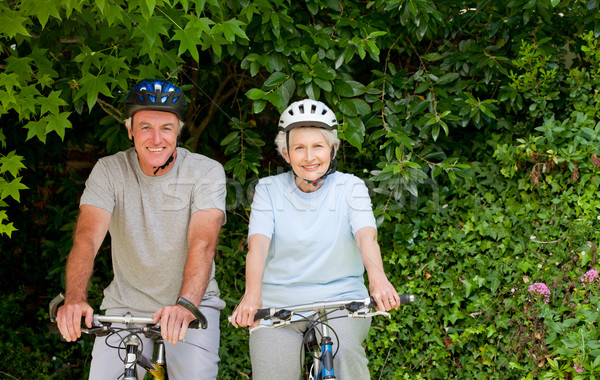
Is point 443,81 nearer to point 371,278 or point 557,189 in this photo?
point 557,189

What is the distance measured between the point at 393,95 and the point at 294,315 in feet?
7.29

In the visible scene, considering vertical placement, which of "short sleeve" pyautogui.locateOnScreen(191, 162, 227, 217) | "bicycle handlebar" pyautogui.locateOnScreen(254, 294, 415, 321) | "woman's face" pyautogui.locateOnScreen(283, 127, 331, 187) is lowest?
"bicycle handlebar" pyautogui.locateOnScreen(254, 294, 415, 321)

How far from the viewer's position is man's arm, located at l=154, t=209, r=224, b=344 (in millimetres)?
2721

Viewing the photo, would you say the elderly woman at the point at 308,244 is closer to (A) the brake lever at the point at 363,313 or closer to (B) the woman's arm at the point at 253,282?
(B) the woman's arm at the point at 253,282

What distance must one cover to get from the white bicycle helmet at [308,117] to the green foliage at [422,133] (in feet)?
1.83

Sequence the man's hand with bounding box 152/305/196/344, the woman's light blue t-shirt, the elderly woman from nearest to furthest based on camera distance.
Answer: the man's hand with bounding box 152/305/196/344, the elderly woman, the woman's light blue t-shirt

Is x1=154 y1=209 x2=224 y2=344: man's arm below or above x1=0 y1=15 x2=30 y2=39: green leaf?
below

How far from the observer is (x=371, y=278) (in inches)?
120

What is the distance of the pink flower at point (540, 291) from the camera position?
396 cm

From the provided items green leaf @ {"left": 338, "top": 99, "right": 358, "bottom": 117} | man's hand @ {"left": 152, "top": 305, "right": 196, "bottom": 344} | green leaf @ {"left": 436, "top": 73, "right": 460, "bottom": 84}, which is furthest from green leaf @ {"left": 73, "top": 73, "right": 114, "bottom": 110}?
green leaf @ {"left": 436, "top": 73, "right": 460, "bottom": 84}

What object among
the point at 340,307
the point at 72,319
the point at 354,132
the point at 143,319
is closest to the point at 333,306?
the point at 340,307

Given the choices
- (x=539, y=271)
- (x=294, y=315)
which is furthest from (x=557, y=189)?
(x=294, y=315)

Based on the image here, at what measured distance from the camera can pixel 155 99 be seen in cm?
331

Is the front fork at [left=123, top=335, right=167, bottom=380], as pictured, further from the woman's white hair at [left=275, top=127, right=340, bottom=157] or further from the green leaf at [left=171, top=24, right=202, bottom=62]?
the green leaf at [left=171, top=24, right=202, bottom=62]
